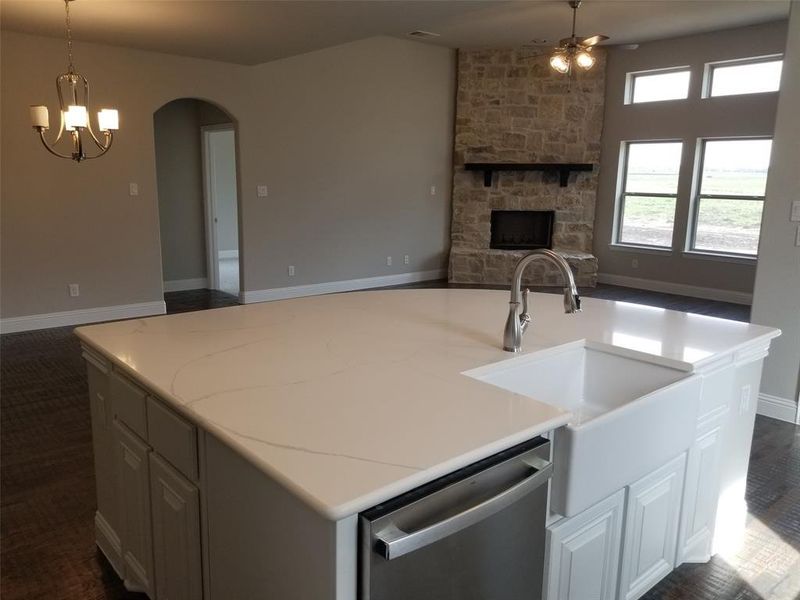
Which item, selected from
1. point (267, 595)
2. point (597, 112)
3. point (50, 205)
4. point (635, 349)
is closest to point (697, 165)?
point (597, 112)

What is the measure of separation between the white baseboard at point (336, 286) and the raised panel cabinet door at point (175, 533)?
496 cm

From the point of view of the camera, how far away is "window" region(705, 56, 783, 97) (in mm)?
6641

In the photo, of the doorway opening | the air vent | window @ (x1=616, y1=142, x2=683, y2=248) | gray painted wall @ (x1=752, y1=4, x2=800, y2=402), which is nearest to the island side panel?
gray painted wall @ (x1=752, y1=4, x2=800, y2=402)

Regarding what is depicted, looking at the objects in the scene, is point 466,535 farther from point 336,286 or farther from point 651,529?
point 336,286

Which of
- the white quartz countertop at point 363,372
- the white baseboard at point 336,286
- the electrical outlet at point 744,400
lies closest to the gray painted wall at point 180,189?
the white baseboard at point 336,286

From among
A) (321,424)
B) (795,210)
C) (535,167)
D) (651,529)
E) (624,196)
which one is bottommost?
(651,529)

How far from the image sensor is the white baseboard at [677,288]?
7.08m

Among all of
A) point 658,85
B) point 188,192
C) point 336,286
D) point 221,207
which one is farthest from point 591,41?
point 221,207

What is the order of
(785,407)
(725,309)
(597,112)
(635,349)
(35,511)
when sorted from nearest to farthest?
(635,349), (35,511), (785,407), (725,309), (597,112)

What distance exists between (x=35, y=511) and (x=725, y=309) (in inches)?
260

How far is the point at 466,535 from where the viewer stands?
4.07ft

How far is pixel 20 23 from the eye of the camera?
4.63 meters

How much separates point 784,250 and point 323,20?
11.4 feet

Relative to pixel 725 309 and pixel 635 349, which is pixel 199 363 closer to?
pixel 635 349
